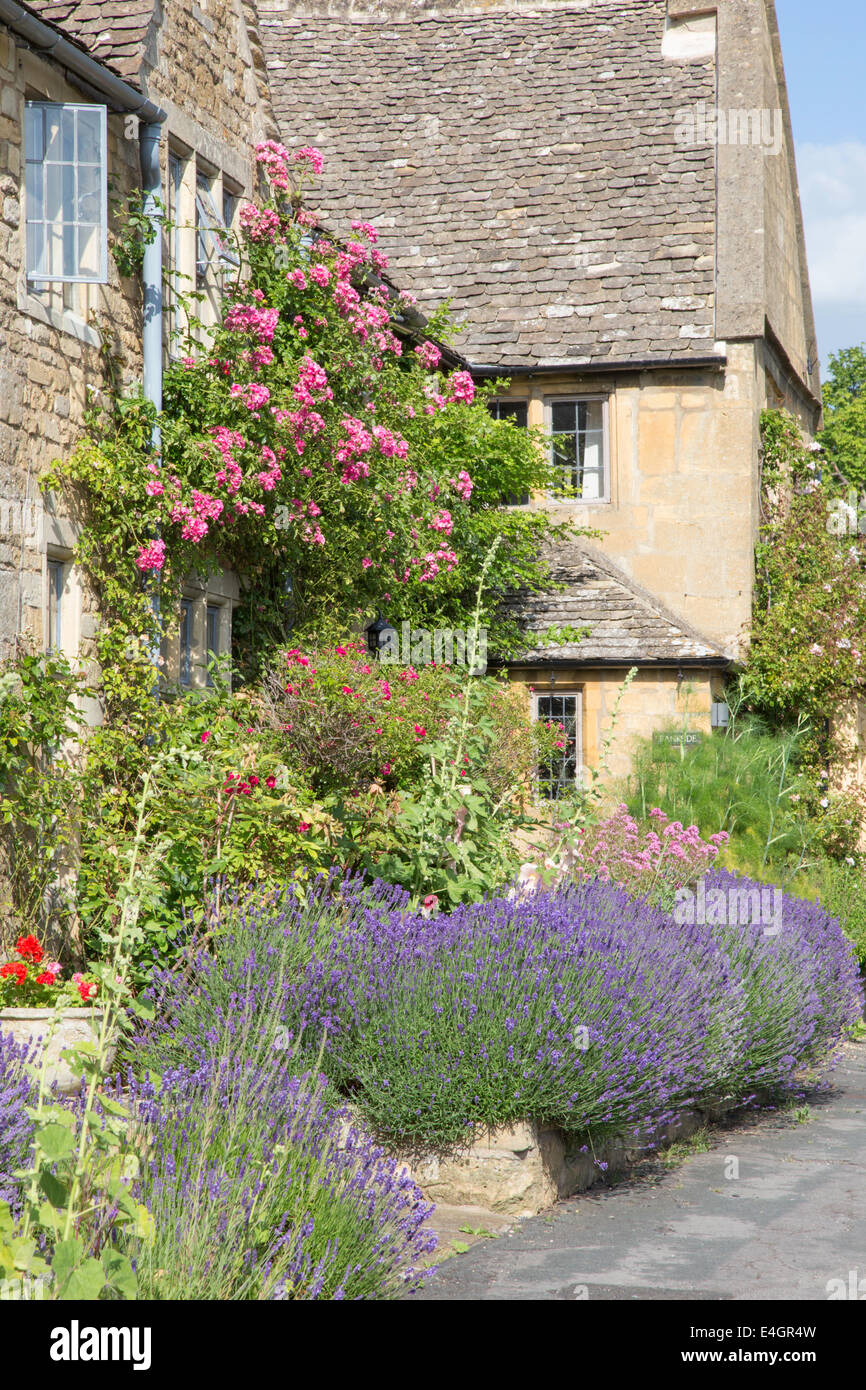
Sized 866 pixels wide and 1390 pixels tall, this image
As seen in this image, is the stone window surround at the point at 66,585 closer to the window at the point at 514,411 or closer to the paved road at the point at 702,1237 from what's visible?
the paved road at the point at 702,1237

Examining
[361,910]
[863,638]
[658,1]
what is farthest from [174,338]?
[658,1]

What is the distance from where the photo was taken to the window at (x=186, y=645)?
962 cm

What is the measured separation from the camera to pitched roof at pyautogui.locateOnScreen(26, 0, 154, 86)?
9.12 meters

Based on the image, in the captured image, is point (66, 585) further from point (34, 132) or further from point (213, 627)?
point (34, 132)

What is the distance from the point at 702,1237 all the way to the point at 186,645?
5.36 m

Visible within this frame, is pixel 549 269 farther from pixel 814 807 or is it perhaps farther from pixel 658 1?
pixel 814 807

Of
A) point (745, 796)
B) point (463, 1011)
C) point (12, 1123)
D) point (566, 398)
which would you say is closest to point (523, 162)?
point (566, 398)

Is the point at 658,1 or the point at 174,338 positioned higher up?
the point at 658,1

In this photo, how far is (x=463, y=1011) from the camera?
6.14 meters

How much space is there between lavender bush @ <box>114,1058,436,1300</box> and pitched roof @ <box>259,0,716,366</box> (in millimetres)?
11980

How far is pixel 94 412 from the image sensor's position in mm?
8703

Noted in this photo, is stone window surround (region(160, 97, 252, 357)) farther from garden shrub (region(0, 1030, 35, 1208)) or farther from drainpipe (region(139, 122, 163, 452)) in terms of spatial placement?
garden shrub (region(0, 1030, 35, 1208))

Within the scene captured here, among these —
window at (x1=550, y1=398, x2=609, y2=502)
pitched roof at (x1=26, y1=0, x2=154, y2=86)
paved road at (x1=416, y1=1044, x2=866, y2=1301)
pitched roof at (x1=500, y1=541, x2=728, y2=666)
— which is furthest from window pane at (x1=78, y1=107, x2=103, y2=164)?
window at (x1=550, y1=398, x2=609, y2=502)
